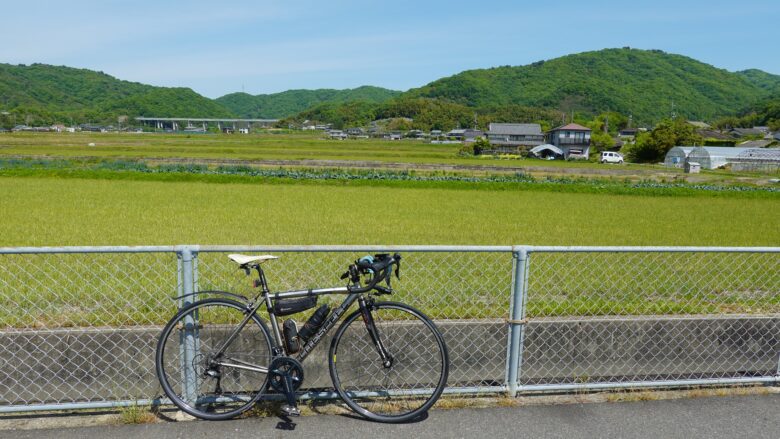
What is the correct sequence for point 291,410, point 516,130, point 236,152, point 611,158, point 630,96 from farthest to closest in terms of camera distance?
point 630,96 < point 516,130 < point 611,158 < point 236,152 < point 291,410

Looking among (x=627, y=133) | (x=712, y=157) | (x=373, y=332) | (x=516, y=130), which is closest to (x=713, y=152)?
(x=712, y=157)

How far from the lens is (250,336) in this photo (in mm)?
3883

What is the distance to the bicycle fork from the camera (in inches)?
145

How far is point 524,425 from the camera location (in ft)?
12.0

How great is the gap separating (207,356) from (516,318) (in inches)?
91.4

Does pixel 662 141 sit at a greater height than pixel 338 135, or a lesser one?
lesser

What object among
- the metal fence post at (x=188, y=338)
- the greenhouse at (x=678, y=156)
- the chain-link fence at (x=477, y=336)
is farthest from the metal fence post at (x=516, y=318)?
the greenhouse at (x=678, y=156)

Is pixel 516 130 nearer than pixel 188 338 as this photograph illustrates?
No

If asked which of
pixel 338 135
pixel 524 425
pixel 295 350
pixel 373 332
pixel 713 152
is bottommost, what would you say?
pixel 524 425

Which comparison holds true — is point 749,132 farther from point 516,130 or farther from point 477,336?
point 477,336

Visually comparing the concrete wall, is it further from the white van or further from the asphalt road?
Answer: the white van

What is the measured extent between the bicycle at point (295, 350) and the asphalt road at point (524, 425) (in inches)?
4.9

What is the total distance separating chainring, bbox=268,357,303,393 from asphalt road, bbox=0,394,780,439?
10.1 inches

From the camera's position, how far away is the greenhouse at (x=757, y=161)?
171ft
